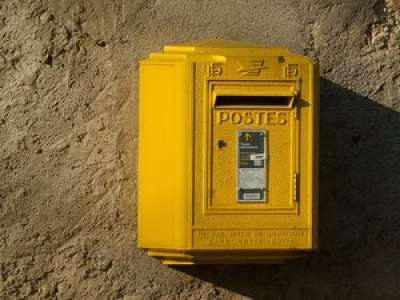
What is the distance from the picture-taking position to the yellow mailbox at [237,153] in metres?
3.59

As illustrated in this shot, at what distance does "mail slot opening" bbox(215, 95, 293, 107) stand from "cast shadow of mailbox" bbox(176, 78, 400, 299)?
44 cm

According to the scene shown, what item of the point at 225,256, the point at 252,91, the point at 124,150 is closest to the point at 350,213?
the point at 225,256

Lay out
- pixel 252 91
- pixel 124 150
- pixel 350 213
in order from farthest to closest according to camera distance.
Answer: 1. pixel 350 213
2. pixel 124 150
3. pixel 252 91

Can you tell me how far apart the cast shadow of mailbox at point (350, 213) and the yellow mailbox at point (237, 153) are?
37cm

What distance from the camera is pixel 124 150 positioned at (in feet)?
12.9

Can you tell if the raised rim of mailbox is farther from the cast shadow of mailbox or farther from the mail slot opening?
the cast shadow of mailbox

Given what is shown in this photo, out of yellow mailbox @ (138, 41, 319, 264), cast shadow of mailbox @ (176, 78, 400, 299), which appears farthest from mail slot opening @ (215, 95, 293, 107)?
cast shadow of mailbox @ (176, 78, 400, 299)

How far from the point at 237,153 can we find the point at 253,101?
186 mm

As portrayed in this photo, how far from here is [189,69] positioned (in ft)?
11.8

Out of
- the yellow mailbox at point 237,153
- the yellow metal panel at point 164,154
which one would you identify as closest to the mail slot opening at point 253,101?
the yellow mailbox at point 237,153

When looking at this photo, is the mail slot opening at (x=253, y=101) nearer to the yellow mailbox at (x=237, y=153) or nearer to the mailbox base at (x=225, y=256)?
the yellow mailbox at (x=237, y=153)

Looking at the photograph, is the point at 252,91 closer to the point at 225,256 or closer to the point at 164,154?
the point at 164,154

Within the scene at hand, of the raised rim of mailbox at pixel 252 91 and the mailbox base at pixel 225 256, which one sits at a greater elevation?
the raised rim of mailbox at pixel 252 91

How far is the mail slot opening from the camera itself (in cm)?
362
